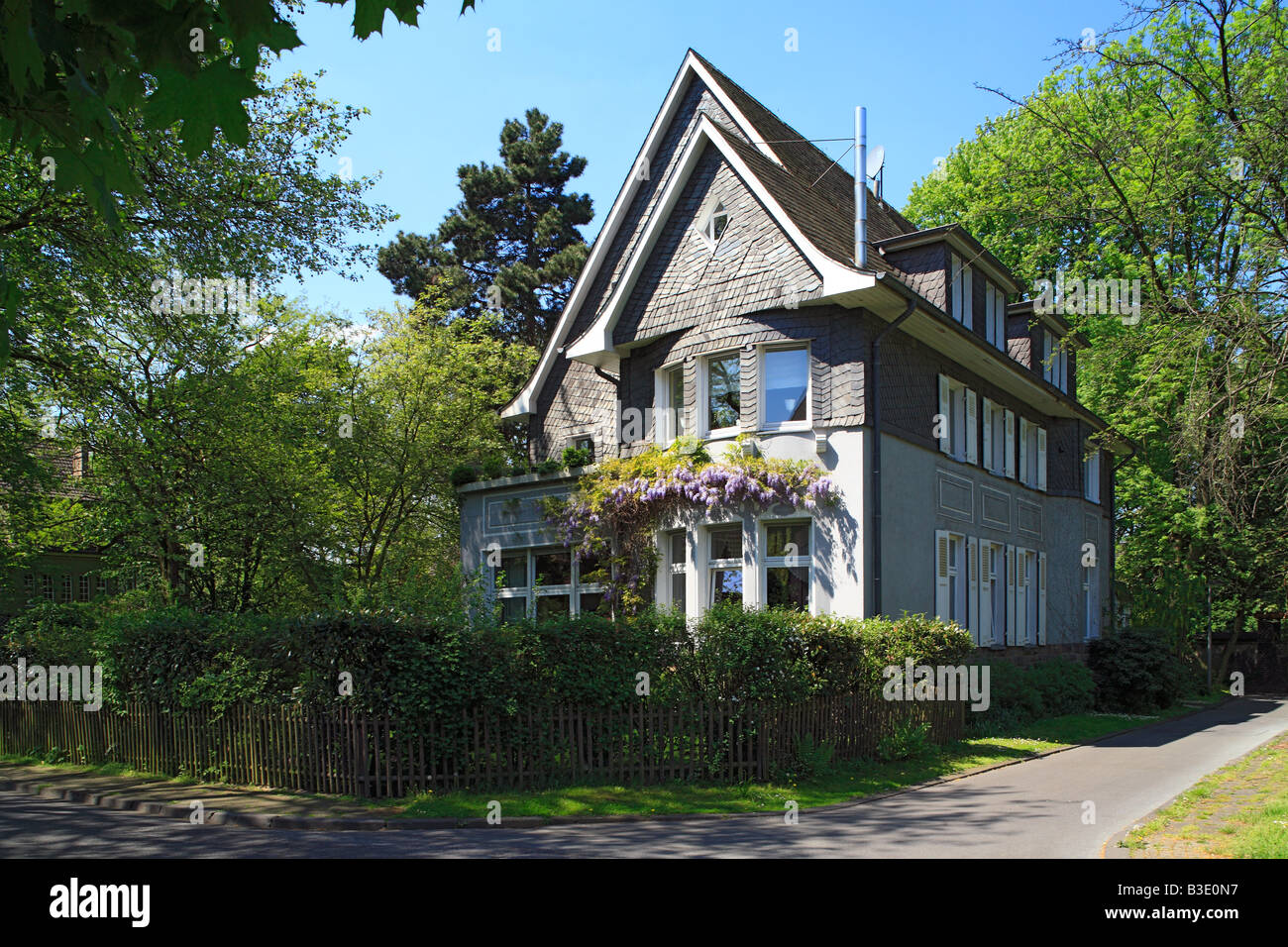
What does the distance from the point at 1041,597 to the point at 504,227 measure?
29.3 meters

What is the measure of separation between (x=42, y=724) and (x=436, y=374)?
11839 millimetres

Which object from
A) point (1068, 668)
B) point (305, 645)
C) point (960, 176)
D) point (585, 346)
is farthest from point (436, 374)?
point (960, 176)

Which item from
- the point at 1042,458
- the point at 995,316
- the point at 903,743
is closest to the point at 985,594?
the point at 995,316

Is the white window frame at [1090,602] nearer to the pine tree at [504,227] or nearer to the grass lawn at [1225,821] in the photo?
the grass lawn at [1225,821]

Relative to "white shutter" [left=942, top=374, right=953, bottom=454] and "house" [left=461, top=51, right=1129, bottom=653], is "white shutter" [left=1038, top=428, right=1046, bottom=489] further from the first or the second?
"white shutter" [left=942, top=374, right=953, bottom=454]

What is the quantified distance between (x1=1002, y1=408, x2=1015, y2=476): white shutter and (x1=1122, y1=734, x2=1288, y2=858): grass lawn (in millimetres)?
12878

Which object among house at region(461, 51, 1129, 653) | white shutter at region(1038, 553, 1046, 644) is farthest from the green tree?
white shutter at region(1038, 553, 1046, 644)

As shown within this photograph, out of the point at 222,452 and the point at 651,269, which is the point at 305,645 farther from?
the point at 651,269

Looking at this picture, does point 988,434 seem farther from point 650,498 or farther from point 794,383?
point 650,498

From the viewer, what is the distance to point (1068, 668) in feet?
79.8

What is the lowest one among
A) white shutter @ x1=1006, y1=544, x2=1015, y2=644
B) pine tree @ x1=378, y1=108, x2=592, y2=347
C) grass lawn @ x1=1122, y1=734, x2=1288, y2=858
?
grass lawn @ x1=1122, y1=734, x2=1288, y2=858

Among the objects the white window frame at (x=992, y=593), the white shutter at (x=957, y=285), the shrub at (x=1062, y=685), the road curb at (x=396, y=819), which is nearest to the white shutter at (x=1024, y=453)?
the white window frame at (x=992, y=593)

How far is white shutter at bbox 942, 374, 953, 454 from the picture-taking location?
22047 mm

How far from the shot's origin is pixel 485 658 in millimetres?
12984
